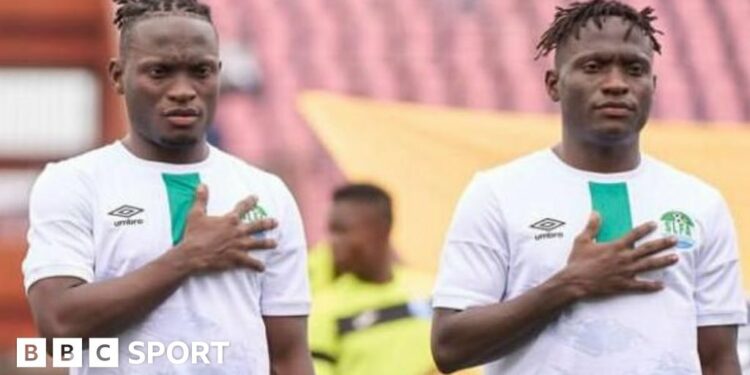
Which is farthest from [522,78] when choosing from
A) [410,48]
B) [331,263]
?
[331,263]

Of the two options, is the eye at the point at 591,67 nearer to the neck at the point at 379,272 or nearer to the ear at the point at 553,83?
the ear at the point at 553,83

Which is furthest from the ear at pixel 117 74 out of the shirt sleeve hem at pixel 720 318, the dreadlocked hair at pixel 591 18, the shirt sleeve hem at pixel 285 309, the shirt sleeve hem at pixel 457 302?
the shirt sleeve hem at pixel 720 318

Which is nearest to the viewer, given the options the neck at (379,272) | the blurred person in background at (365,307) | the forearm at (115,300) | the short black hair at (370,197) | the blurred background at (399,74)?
the forearm at (115,300)

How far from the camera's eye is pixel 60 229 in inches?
146

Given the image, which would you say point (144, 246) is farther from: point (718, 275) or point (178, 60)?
point (718, 275)

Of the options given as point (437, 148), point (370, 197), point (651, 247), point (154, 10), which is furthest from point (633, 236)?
point (437, 148)

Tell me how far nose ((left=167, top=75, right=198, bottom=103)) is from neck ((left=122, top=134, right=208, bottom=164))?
0.37 ft

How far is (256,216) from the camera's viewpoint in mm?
3801

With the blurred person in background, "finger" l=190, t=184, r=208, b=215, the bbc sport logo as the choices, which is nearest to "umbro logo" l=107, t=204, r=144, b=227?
"finger" l=190, t=184, r=208, b=215

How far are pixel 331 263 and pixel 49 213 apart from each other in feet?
9.28

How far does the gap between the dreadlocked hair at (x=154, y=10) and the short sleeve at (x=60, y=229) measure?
1.11ft

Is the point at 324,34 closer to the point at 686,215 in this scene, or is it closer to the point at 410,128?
the point at 410,128

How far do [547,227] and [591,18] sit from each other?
0.44m

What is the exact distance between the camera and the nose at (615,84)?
373 cm
